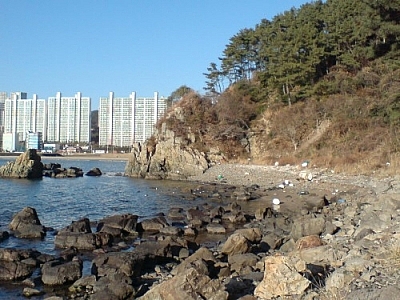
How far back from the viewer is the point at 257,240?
14820 millimetres

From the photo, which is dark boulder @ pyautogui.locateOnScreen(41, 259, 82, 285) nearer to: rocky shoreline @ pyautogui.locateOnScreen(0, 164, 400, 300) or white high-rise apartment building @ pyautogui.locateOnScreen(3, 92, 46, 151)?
rocky shoreline @ pyautogui.locateOnScreen(0, 164, 400, 300)

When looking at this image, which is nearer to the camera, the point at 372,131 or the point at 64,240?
the point at 64,240

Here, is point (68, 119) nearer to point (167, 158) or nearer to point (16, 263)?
point (167, 158)

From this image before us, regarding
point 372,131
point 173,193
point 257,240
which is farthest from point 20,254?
point 372,131

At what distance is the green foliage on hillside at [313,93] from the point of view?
36.2 metres

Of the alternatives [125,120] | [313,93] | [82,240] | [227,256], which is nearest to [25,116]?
[125,120]

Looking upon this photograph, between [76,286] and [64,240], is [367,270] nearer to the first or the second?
[76,286]

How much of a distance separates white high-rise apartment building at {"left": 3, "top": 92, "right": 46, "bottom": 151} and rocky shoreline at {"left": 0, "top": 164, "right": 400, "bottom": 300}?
16253cm

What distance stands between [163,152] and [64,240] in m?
38.7

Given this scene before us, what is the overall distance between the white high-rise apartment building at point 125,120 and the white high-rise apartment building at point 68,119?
7989mm

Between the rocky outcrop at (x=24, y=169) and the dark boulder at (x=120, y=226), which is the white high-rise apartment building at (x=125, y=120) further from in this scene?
the dark boulder at (x=120, y=226)

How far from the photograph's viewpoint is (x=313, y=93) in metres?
45.9

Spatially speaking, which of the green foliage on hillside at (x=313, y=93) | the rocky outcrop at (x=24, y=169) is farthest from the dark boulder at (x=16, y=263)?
the rocky outcrop at (x=24, y=169)

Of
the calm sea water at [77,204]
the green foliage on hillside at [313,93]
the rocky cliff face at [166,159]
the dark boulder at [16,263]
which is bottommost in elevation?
the calm sea water at [77,204]
